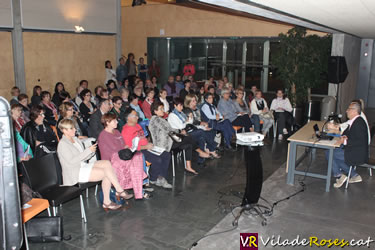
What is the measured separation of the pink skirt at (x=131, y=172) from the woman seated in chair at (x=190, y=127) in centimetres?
157

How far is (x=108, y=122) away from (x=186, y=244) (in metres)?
2.09

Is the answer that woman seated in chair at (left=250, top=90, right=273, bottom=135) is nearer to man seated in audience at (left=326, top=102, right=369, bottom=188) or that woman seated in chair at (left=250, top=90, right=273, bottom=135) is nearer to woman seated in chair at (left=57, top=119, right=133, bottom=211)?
man seated in audience at (left=326, top=102, right=369, bottom=188)

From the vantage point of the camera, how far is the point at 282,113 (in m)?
9.20

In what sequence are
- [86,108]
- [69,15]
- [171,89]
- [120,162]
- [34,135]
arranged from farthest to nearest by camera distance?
[171,89] < [69,15] < [86,108] < [34,135] < [120,162]

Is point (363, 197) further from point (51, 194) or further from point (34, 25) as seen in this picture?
point (34, 25)

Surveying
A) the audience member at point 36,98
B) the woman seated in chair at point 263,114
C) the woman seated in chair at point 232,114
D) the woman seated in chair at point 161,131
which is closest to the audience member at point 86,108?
the audience member at point 36,98

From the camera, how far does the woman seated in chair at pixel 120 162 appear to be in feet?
17.1

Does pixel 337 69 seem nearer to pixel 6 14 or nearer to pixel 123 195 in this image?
pixel 123 195

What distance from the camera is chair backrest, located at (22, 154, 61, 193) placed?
4.36 m

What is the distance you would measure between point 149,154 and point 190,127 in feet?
4.30

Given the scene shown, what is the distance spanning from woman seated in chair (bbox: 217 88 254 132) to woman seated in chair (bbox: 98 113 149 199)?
3.46 meters

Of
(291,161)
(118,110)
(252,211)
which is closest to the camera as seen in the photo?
(252,211)

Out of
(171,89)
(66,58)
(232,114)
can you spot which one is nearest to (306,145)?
(232,114)

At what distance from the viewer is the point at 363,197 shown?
567cm
